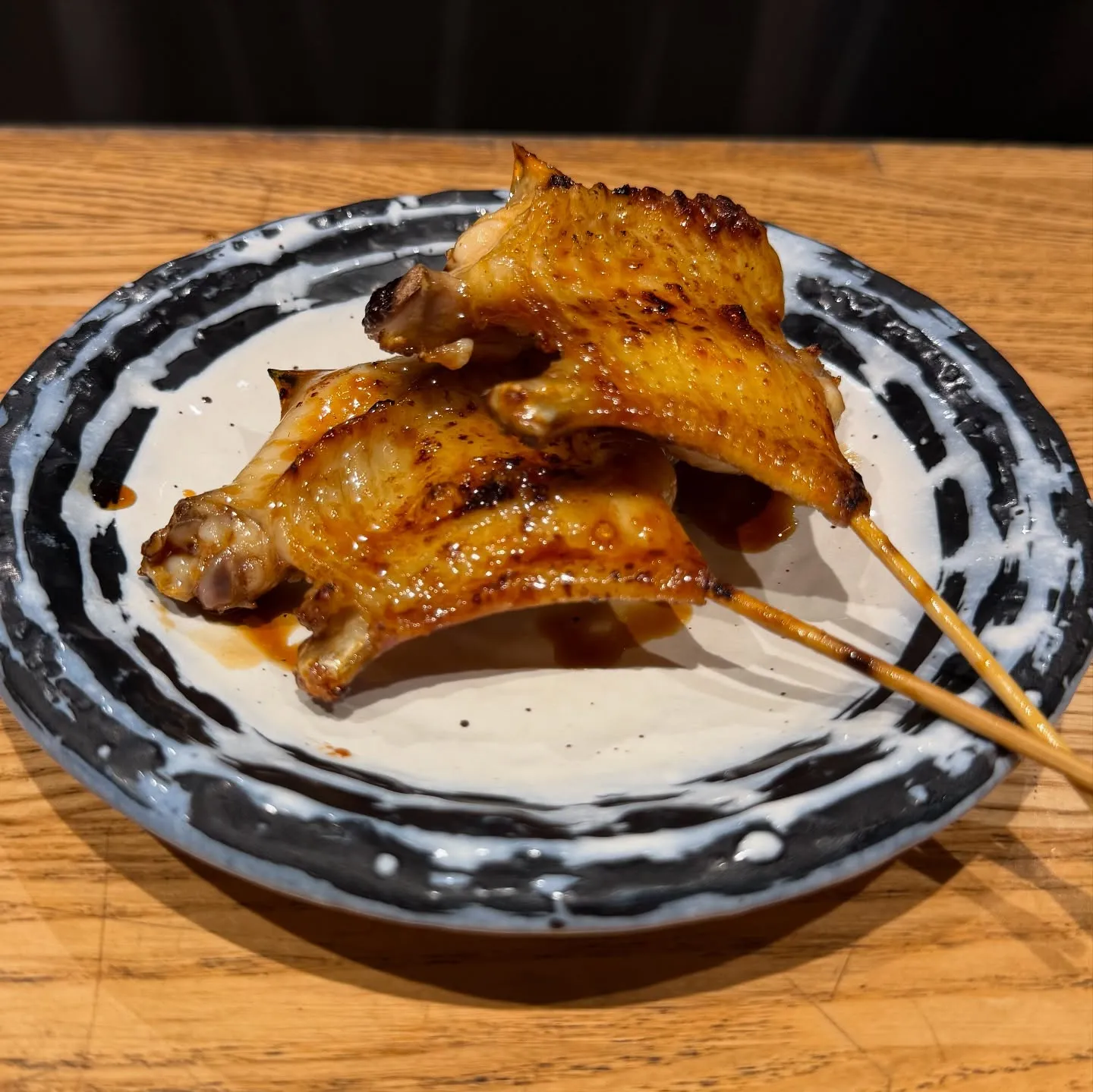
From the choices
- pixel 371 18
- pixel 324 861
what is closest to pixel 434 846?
pixel 324 861

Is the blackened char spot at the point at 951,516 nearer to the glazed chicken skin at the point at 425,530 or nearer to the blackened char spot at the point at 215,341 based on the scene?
the glazed chicken skin at the point at 425,530

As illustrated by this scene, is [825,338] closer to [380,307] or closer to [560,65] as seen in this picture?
[380,307]

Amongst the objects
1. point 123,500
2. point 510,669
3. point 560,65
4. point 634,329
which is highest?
point 560,65

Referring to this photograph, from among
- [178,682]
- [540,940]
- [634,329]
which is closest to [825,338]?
[634,329]

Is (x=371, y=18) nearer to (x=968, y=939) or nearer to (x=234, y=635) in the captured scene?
(x=234, y=635)

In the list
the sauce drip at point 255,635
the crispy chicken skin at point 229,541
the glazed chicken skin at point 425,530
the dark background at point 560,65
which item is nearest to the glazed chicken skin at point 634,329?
the glazed chicken skin at point 425,530

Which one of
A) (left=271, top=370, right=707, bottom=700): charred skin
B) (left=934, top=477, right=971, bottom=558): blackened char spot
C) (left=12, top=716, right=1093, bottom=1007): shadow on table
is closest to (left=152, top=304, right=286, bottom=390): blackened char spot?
(left=271, top=370, right=707, bottom=700): charred skin

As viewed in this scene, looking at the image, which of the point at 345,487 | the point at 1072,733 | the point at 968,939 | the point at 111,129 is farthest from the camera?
the point at 111,129

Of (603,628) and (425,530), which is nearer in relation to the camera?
(425,530)
